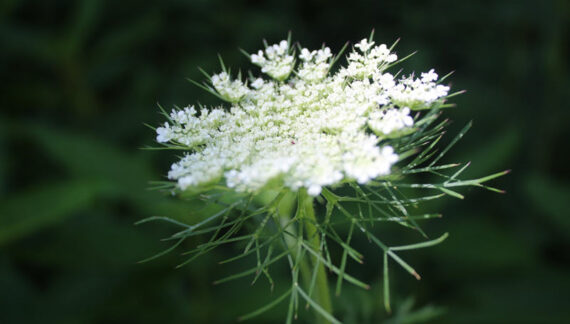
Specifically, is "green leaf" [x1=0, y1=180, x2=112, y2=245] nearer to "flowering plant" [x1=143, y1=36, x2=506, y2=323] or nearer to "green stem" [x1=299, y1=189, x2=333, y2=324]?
"flowering plant" [x1=143, y1=36, x2=506, y2=323]

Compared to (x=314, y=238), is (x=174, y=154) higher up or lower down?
higher up

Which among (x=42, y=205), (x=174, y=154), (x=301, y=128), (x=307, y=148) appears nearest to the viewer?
(x=307, y=148)

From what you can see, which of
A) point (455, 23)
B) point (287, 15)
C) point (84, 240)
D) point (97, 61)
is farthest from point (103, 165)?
point (455, 23)

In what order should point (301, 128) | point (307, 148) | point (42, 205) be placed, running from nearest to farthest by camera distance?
point (307, 148) < point (301, 128) < point (42, 205)

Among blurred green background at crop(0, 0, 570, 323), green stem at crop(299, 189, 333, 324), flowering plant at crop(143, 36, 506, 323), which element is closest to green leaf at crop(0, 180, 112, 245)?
blurred green background at crop(0, 0, 570, 323)

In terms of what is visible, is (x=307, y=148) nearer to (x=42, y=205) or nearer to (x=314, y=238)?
(x=314, y=238)

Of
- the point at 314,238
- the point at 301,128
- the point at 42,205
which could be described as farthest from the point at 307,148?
the point at 42,205
